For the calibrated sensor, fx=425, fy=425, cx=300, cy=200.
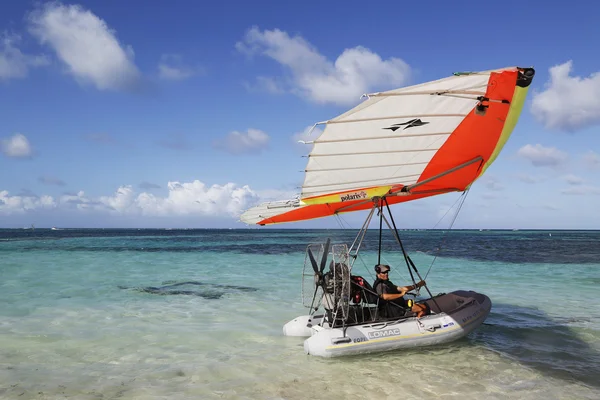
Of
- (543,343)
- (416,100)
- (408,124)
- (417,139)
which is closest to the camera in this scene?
(416,100)

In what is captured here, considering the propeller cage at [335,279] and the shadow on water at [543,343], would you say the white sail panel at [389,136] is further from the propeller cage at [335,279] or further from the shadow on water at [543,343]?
the shadow on water at [543,343]

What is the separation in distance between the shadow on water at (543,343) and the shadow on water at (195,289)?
25.4 feet

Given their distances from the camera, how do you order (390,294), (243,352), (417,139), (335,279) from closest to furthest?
(417,139)
(335,279)
(243,352)
(390,294)

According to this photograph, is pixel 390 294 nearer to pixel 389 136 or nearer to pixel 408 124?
pixel 389 136

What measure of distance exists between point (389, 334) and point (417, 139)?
3.37 m

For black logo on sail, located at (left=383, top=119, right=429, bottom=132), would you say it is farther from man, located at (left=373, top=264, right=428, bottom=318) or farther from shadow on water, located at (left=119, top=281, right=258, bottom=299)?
shadow on water, located at (left=119, top=281, right=258, bottom=299)

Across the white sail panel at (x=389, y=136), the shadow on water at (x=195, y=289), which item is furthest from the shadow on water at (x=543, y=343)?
the shadow on water at (x=195, y=289)

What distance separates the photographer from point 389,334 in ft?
24.1

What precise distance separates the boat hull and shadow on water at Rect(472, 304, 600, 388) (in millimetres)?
569

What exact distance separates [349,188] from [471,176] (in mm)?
2408

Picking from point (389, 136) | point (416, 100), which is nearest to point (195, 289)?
point (389, 136)

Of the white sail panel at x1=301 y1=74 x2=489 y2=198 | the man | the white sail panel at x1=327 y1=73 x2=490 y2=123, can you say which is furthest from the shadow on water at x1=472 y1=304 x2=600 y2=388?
the white sail panel at x1=327 y1=73 x2=490 y2=123

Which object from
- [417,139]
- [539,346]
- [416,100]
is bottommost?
[539,346]

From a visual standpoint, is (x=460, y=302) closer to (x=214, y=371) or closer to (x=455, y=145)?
(x=455, y=145)
